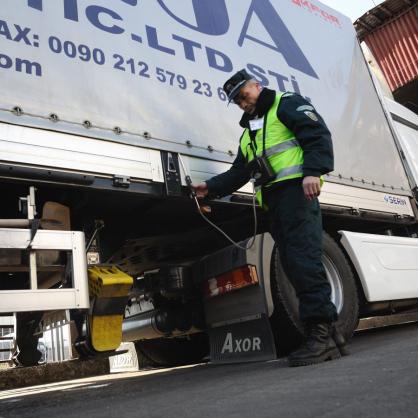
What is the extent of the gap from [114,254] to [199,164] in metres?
0.90

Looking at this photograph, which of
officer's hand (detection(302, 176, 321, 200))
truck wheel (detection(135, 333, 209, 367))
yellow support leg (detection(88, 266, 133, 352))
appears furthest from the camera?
truck wheel (detection(135, 333, 209, 367))

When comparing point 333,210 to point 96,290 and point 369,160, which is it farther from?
point 96,290

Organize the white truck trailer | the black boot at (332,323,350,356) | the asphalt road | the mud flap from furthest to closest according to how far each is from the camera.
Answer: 1. the mud flap
2. the black boot at (332,323,350,356)
3. the white truck trailer
4. the asphalt road

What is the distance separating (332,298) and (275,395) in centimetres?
192

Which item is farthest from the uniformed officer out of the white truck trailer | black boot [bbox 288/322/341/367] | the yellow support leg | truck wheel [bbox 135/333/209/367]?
truck wheel [bbox 135/333/209/367]

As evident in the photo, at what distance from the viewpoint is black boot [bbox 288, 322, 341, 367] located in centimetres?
258

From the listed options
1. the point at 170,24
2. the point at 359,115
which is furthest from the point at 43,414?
the point at 359,115

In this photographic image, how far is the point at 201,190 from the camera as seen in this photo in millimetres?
2861

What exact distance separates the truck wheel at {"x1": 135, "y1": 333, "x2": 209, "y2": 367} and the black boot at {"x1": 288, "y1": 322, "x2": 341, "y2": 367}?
2050 mm

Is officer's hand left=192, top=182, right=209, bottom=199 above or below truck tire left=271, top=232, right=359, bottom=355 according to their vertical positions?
above

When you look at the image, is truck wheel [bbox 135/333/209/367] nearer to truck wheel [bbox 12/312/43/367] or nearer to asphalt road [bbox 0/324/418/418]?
truck wheel [bbox 12/312/43/367]

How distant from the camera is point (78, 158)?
240 centimetres

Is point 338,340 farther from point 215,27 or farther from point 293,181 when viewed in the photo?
point 215,27

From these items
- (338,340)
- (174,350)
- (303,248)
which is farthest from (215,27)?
(174,350)
